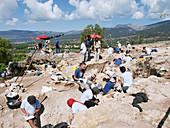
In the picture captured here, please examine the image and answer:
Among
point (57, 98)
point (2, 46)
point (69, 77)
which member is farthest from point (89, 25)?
point (57, 98)

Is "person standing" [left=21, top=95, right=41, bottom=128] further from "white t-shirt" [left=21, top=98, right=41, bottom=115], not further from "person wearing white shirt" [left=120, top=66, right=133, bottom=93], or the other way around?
"person wearing white shirt" [left=120, top=66, right=133, bottom=93]

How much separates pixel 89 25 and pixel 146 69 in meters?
39.3

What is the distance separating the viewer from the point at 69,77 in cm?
1007

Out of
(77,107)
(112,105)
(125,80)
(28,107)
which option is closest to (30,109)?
(28,107)

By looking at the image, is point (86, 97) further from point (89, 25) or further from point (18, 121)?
point (89, 25)

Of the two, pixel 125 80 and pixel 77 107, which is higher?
pixel 125 80

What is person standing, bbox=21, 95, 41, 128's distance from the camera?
5168 millimetres

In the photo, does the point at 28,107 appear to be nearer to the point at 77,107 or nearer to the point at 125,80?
the point at 77,107

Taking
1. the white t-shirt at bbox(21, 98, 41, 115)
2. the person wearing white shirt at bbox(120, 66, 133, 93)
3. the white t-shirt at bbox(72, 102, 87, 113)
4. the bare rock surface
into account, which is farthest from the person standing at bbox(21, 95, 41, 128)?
the person wearing white shirt at bbox(120, 66, 133, 93)

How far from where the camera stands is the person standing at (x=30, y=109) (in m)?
5.17

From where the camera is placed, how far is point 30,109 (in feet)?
17.5

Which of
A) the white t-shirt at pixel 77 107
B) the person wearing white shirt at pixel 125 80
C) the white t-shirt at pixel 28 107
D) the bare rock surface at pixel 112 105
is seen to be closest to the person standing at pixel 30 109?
the white t-shirt at pixel 28 107

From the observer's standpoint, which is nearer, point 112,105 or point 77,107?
point 112,105

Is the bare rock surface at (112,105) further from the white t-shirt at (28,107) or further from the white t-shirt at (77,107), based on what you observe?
the white t-shirt at (28,107)
